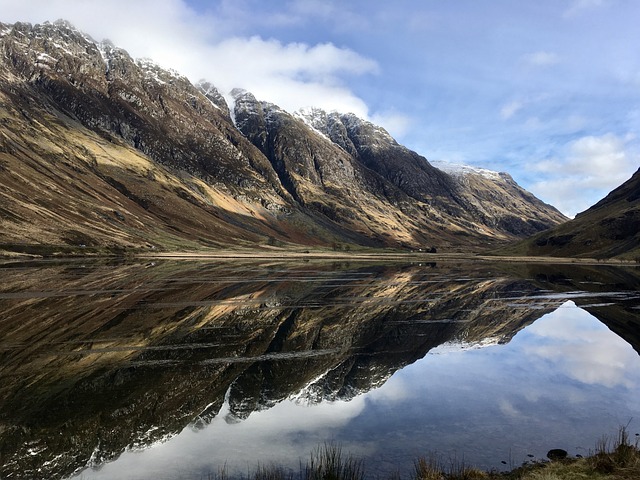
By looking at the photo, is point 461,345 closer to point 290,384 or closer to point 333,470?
point 290,384

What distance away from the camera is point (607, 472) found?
13.0 metres

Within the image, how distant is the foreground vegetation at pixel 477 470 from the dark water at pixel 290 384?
0.73 metres

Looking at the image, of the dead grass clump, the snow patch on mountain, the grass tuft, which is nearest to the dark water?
the snow patch on mountain

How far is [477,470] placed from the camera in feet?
43.9

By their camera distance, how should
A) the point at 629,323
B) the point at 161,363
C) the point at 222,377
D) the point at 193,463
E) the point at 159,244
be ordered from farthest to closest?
the point at 159,244
the point at 629,323
the point at 161,363
the point at 222,377
the point at 193,463

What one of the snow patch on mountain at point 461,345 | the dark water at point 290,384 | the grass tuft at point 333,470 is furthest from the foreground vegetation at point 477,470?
the snow patch on mountain at point 461,345

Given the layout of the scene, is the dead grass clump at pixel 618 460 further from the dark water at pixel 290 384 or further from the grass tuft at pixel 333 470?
the grass tuft at pixel 333 470

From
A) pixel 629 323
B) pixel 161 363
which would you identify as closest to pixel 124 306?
pixel 161 363

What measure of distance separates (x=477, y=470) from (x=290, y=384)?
11.1m

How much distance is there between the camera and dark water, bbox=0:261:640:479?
15.3 meters

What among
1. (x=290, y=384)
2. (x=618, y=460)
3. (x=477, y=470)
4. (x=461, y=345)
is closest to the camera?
(x=477, y=470)

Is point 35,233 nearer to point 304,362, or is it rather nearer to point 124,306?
point 124,306

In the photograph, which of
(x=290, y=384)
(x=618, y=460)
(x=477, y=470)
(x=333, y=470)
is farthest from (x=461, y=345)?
(x=333, y=470)

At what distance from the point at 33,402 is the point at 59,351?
8472 millimetres
